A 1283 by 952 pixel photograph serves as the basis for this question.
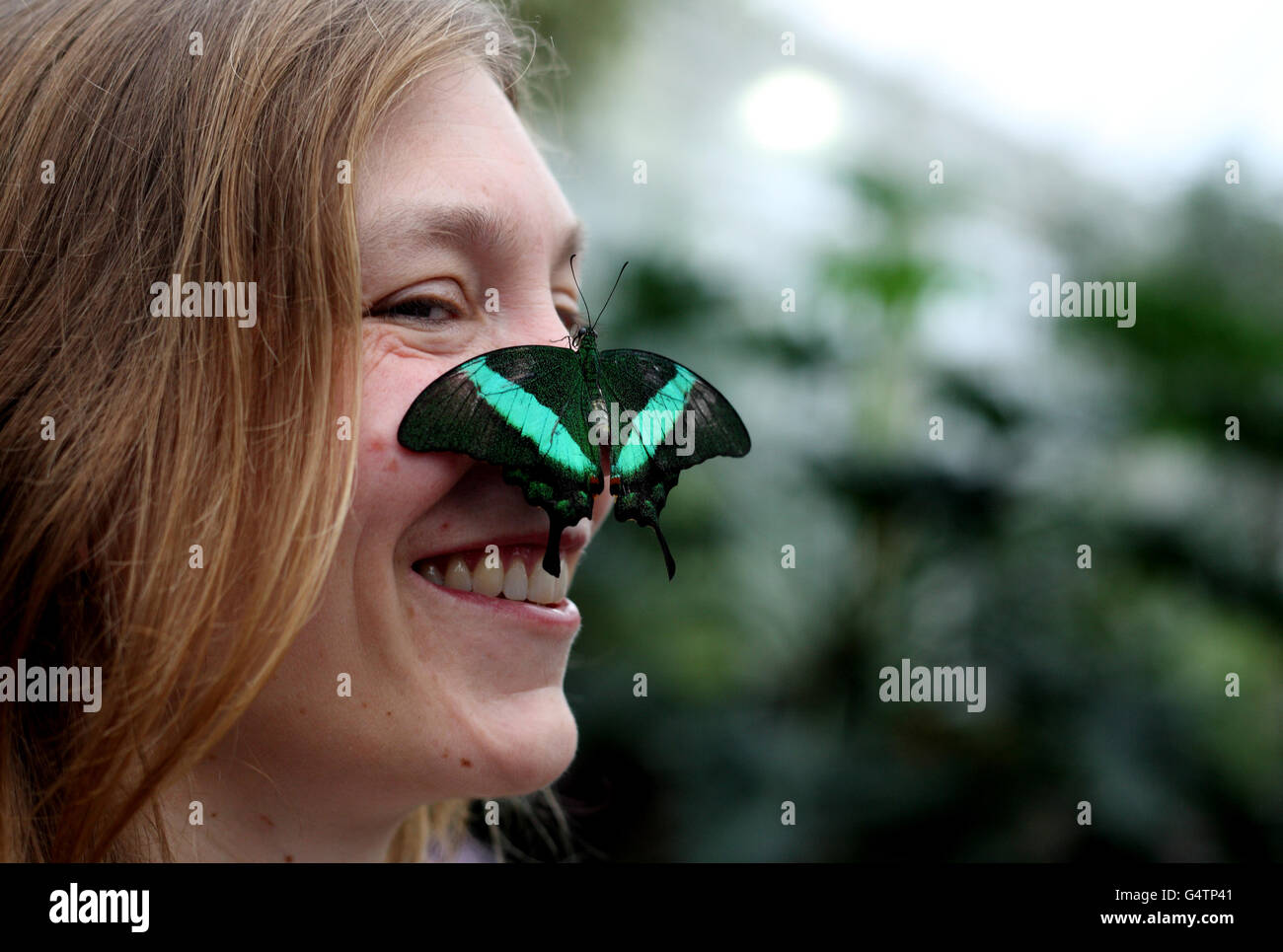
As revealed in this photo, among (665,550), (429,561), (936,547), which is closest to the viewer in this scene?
(665,550)

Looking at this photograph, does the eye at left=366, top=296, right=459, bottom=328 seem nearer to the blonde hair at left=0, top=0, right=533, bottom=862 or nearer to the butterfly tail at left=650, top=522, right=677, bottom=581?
the blonde hair at left=0, top=0, right=533, bottom=862

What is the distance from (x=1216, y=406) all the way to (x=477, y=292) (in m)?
2.42

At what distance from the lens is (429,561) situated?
90 centimetres

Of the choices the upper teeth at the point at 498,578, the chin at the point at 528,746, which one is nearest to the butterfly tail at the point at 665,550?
the upper teeth at the point at 498,578

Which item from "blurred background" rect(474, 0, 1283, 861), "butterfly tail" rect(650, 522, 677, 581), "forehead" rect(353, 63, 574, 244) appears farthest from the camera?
"blurred background" rect(474, 0, 1283, 861)

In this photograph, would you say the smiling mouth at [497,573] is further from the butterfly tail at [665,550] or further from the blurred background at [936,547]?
the blurred background at [936,547]

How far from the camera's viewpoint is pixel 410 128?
3.01 feet

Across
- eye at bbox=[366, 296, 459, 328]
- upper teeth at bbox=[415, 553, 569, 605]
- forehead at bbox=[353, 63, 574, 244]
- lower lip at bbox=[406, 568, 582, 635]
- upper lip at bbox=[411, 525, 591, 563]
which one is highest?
forehead at bbox=[353, 63, 574, 244]

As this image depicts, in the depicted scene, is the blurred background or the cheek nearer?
the cheek

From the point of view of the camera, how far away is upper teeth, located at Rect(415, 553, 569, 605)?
899 millimetres

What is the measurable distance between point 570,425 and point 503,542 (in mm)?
130

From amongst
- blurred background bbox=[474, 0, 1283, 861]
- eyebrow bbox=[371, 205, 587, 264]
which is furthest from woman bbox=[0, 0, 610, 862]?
blurred background bbox=[474, 0, 1283, 861]

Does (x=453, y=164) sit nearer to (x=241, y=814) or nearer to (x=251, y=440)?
(x=251, y=440)

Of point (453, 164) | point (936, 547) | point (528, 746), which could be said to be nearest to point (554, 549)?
point (528, 746)
